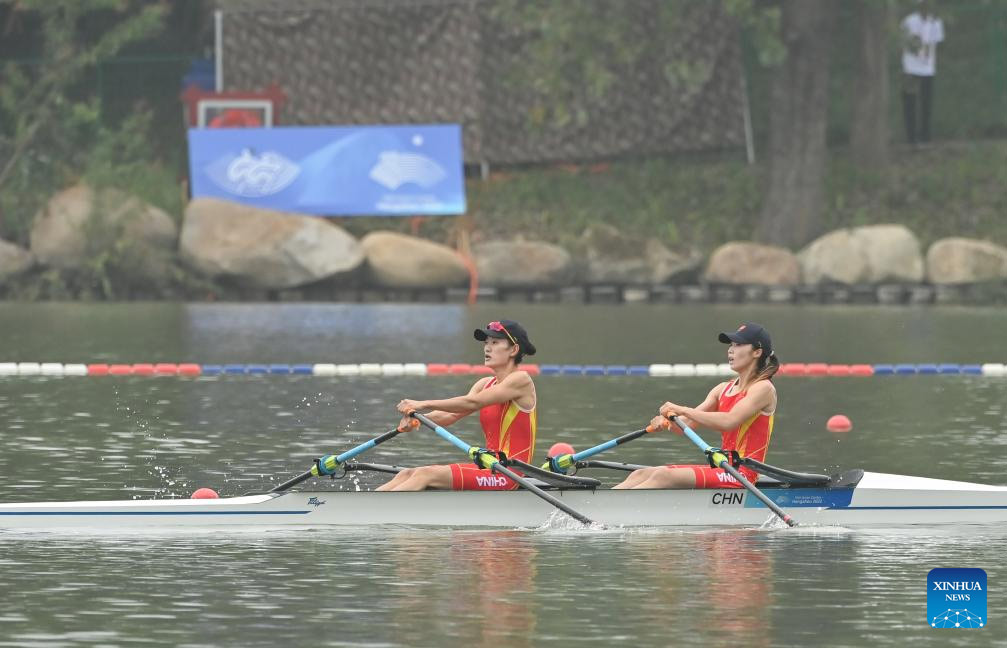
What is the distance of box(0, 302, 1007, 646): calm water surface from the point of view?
47.0ft

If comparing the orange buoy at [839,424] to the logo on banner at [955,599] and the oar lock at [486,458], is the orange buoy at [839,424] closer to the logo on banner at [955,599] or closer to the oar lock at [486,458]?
the oar lock at [486,458]

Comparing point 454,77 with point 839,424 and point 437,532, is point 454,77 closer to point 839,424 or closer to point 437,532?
point 839,424

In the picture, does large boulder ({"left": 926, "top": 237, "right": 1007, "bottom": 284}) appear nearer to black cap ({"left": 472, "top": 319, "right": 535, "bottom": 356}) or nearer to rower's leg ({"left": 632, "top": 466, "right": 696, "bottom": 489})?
rower's leg ({"left": 632, "top": 466, "right": 696, "bottom": 489})

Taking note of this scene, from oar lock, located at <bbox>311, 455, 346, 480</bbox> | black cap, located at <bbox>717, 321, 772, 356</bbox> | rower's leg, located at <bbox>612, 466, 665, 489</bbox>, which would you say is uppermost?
black cap, located at <bbox>717, 321, 772, 356</bbox>

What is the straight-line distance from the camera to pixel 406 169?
52.3m

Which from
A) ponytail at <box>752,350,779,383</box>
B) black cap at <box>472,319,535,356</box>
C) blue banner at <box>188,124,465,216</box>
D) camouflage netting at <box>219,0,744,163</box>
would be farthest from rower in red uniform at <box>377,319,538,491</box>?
camouflage netting at <box>219,0,744,163</box>

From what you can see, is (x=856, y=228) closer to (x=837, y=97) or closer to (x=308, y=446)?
(x=837, y=97)

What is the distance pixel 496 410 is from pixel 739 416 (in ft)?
6.20

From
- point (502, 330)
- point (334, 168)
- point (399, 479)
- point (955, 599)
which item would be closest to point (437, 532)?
point (399, 479)

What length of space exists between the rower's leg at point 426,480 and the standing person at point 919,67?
106 feet

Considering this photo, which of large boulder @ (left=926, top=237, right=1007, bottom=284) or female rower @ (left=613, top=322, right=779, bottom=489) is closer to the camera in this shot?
female rower @ (left=613, top=322, right=779, bottom=489)

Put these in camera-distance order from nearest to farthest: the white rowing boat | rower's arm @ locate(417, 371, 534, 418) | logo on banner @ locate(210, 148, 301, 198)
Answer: the white rowing boat < rower's arm @ locate(417, 371, 534, 418) < logo on banner @ locate(210, 148, 301, 198)

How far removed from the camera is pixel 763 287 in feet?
161

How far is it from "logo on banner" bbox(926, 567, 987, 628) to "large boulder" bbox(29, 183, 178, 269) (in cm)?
3502
